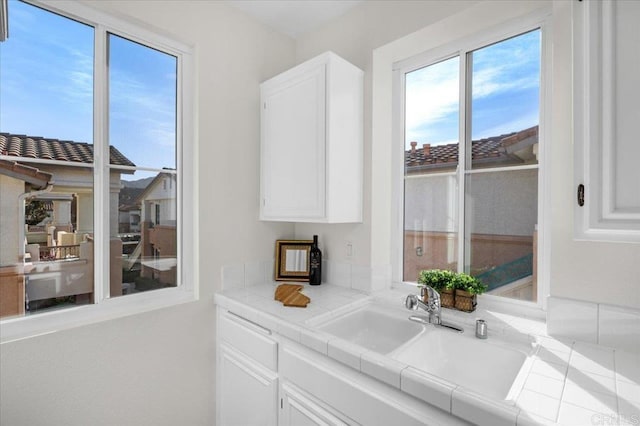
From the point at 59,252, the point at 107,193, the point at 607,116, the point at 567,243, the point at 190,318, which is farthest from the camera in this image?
the point at 190,318

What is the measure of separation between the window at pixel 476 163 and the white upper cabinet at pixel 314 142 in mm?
376

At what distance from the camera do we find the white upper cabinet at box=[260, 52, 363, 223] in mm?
1662

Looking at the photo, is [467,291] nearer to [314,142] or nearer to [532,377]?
[532,377]

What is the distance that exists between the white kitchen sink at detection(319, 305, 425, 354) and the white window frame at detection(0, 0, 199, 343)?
867mm

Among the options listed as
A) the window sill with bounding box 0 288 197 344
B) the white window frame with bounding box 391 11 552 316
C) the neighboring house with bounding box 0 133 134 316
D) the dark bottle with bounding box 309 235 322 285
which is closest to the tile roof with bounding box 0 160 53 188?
the neighboring house with bounding box 0 133 134 316

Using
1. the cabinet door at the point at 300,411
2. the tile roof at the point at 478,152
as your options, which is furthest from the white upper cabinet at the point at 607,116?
the cabinet door at the point at 300,411

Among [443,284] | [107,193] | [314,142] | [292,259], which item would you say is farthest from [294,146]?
[443,284]

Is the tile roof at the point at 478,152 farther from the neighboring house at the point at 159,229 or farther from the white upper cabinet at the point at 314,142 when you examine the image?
the neighboring house at the point at 159,229

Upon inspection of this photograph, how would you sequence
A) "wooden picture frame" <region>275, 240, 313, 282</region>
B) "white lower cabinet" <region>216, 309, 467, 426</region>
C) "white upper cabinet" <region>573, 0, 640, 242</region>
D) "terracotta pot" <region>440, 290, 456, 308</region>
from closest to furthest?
"white upper cabinet" <region>573, 0, 640, 242</region>
"white lower cabinet" <region>216, 309, 467, 426</region>
"terracotta pot" <region>440, 290, 456, 308</region>
"wooden picture frame" <region>275, 240, 313, 282</region>

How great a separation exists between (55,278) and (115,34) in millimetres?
1223

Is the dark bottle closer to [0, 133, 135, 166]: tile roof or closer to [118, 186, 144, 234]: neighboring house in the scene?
[118, 186, 144, 234]: neighboring house

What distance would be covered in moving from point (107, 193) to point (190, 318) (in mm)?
795

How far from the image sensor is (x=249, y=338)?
155 centimetres

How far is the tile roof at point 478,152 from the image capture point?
1.50 meters
